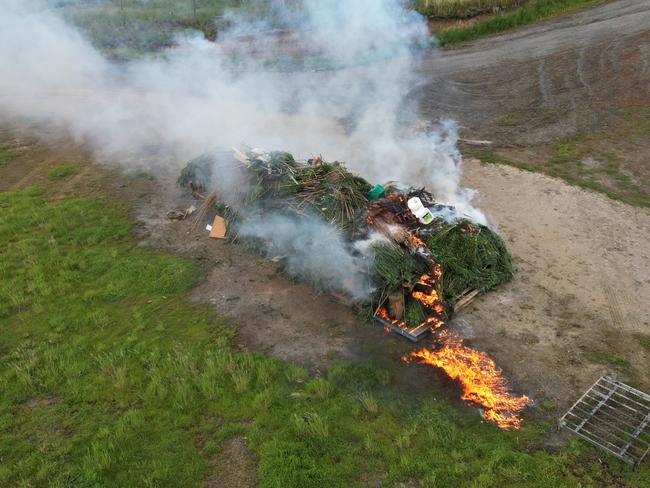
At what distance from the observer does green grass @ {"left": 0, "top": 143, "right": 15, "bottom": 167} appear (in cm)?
1380

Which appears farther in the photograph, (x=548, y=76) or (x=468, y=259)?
(x=548, y=76)

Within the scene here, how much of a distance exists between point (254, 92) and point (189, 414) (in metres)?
13.6

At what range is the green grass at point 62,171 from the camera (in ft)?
42.8

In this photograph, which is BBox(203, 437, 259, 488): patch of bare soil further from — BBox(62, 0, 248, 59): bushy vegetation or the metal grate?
BBox(62, 0, 248, 59): bushy vegetation

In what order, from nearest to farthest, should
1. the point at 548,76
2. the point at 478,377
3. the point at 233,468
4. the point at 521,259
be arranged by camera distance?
the point at 233,468
the point at 478,377
the point at 521,259
the point at 548,76

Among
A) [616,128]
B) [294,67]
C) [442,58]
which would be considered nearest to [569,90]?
[616,128]

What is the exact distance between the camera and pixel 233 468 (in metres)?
5.78

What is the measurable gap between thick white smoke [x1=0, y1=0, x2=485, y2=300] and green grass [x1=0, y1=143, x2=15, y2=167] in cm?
207

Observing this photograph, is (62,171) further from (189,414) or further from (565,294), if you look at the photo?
(565,294)

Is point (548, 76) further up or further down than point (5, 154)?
further up

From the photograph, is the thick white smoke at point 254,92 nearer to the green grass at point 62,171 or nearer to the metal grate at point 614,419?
the green grass at point 62,171

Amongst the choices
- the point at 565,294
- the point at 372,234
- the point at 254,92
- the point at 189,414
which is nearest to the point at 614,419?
the point at 565,294

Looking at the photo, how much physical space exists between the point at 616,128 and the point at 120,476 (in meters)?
15.8

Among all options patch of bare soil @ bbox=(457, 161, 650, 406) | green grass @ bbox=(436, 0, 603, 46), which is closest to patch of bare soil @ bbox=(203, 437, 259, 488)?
patch of bare soil @ bbox=(457, 161, 650, 406)
